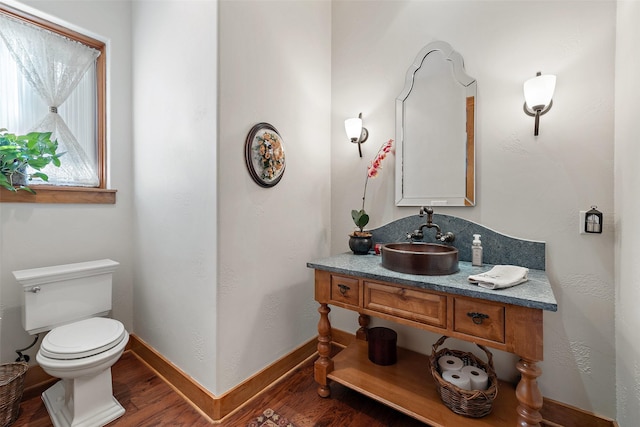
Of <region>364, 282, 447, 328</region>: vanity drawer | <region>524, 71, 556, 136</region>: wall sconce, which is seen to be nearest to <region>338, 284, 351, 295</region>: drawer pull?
<region>364, 282, 447, 328</region>: vanity drawer

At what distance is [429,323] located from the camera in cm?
125

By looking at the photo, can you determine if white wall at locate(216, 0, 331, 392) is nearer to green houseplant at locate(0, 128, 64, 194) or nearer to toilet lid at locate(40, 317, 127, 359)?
toilet lid at locate(40, 317, 127, 359)

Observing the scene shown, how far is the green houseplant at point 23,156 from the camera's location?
1575 mm

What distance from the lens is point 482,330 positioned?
1121 mm

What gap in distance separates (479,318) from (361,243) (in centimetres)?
85

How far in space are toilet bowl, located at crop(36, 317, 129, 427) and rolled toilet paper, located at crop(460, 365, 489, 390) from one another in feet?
5.93

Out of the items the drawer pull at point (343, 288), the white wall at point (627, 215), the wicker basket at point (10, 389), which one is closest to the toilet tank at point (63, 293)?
the wicker basket at point (10, 389)

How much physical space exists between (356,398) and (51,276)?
191 cm

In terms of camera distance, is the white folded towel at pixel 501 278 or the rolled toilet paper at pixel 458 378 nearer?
the white folded towel at pixel 501 278

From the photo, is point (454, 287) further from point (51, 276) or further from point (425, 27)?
point (51, 276)

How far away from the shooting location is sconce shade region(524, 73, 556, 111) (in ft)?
4.40

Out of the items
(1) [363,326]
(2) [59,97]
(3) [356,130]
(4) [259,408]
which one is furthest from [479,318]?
(2) [59,97]

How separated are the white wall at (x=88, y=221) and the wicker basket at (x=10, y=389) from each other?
175 mm

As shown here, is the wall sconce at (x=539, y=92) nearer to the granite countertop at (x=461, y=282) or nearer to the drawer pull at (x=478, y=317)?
the granite countertop at (x=461, y=282)
